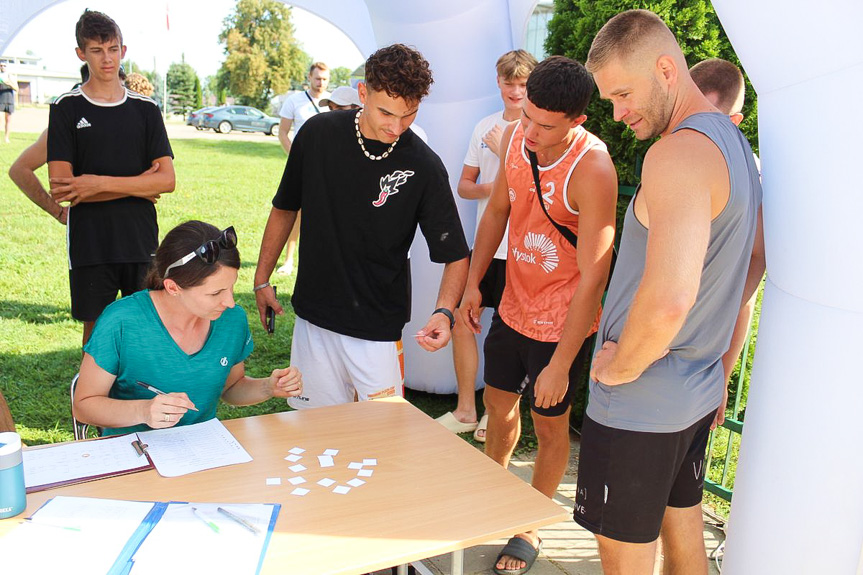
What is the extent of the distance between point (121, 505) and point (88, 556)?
8.7 inches

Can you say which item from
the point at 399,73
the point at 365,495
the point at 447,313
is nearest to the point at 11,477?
the point at 365,495

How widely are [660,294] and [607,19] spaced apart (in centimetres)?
238

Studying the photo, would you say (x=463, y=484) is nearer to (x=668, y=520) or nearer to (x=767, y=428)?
(x=668, y=520)

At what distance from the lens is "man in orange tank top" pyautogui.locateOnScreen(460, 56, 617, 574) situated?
8.30 ft

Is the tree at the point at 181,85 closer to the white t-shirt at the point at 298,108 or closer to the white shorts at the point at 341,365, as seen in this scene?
the white t-shirt at the point at 298,108

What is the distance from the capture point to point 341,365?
2.92 m

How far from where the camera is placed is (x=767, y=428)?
207 cm

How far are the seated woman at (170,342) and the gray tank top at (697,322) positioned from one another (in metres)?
1.04

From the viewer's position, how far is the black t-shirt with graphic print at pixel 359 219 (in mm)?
2756

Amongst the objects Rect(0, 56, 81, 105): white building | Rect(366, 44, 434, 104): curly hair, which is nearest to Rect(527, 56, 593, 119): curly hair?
Rect(366, 44, 434, 104): curly hair


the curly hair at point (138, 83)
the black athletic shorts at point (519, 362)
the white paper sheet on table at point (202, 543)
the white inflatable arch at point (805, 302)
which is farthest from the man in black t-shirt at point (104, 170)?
the curly hair at point (138, 83)

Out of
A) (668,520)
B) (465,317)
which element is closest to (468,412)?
(465,317)

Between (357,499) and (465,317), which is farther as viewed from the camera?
(465,317)

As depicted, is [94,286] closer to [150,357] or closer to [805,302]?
[150,357]
